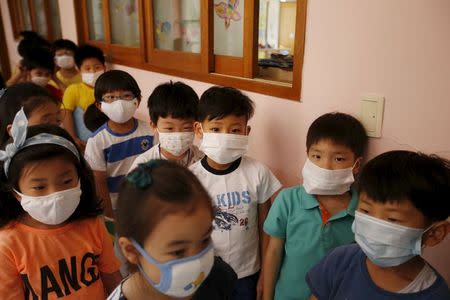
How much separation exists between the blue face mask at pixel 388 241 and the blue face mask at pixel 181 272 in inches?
16.2

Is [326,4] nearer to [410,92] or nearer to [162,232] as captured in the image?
[410,92]

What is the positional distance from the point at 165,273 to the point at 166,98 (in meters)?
1.01

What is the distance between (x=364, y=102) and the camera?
4.14 ft

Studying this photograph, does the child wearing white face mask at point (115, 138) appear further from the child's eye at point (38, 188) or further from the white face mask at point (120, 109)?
the child's eye at point (38, 188)

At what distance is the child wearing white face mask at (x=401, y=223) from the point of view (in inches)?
35.9

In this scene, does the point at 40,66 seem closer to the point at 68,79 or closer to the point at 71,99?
the point at 68,79

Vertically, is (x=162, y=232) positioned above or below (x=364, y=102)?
below

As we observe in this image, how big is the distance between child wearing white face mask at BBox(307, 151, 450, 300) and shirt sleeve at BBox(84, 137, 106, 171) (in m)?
1.35

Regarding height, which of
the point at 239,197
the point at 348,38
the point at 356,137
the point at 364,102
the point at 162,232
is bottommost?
the point at 239,197

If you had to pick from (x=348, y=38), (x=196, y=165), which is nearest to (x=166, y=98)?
(x=196, y=165)

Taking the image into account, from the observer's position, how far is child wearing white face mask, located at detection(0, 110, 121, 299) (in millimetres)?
1110

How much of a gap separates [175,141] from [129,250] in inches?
32.2

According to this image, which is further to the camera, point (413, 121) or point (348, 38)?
point (348, 38)

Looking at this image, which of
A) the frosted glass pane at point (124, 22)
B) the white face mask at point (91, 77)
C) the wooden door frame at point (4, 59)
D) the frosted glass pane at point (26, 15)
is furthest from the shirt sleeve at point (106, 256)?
the wooden door frame at point (4, 59)
